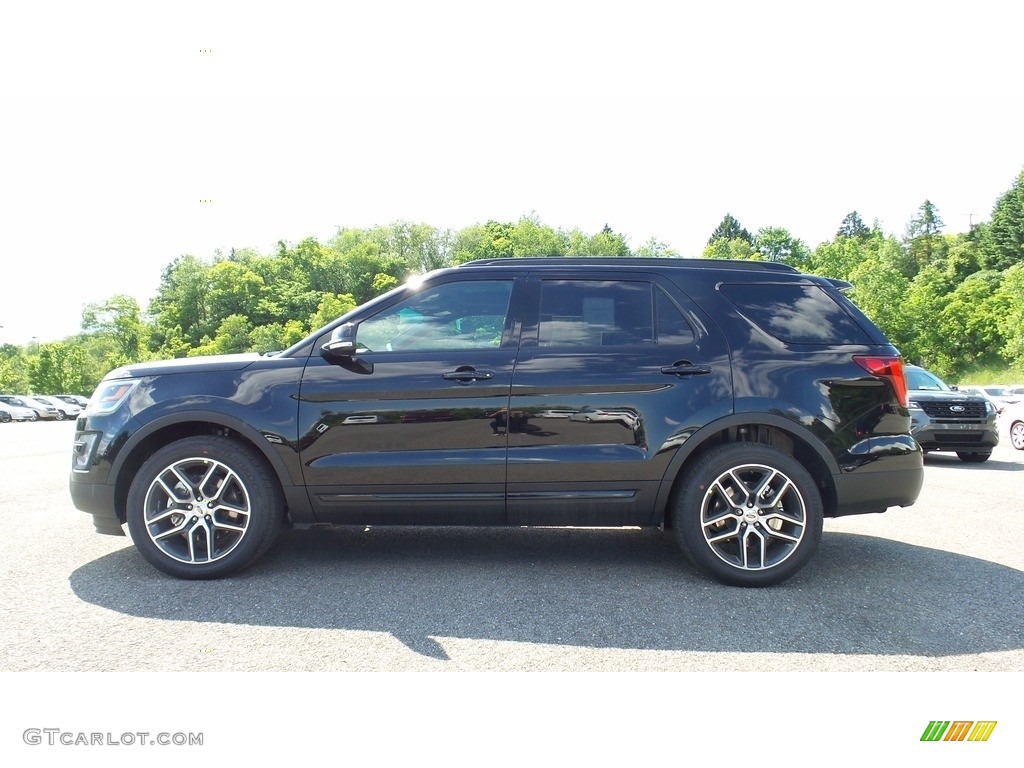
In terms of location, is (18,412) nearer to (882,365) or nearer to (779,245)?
(882,365)

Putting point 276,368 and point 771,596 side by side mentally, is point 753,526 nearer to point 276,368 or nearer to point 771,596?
point 771,596

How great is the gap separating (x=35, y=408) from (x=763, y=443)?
5981 cm

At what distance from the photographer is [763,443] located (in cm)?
479

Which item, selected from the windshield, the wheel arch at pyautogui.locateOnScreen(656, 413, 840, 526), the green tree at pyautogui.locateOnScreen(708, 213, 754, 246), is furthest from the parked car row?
Result: the green tree at pyautogui.locateOnScreen(708, 213, 754, 246)

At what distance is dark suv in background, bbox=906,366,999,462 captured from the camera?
39.5 ft

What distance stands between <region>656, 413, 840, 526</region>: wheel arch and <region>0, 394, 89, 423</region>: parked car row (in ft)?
175

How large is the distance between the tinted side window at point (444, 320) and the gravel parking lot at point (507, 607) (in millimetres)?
1406

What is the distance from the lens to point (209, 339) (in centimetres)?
9838

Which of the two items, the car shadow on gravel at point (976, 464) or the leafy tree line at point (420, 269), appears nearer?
the car shadow on gravel at point (976, 464)

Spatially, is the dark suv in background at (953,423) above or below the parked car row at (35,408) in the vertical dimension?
above

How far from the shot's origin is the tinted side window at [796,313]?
Answer: 15.8ft

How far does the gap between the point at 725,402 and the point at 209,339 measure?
→ 10144cm

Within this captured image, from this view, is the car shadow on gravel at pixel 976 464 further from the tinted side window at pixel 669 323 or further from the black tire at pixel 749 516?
the tinted side window at pixel 669 323

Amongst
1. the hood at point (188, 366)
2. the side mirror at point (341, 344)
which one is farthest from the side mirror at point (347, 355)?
the hood at point (188, 366)
